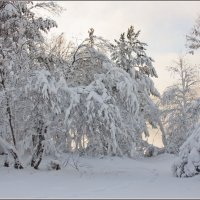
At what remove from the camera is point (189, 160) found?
47.5 ft

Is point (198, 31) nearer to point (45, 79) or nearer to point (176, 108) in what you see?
point (176, 108)

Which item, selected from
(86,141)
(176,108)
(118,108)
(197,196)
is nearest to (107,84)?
(118,108)

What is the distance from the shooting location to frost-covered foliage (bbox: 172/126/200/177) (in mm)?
14250

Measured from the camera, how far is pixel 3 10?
19.8m

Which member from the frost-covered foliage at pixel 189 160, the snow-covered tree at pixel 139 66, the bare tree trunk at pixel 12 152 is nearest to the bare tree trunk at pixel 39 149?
the bare tree trunk at pixel 12 152

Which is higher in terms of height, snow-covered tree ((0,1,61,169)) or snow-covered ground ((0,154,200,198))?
snow-covered tree ((0,1,61,169))

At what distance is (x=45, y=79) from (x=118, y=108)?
3.23 metres

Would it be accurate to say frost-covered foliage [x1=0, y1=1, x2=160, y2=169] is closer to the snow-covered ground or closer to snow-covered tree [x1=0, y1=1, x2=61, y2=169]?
snow-covered tree [x1=0, y1=1, x2=61, y2=169]

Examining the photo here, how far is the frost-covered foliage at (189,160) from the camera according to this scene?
1425cm

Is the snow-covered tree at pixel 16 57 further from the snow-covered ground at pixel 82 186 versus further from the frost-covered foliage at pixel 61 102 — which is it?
the snow-covered ground at pixel 82 186

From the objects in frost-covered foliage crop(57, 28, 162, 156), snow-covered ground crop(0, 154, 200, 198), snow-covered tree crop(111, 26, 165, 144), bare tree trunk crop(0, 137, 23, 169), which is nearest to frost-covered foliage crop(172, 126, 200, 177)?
snow-covered ground crop(0, 154, 200, 198)

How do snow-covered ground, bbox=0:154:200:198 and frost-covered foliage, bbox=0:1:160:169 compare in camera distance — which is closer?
snow-covered ground, bbox=0:154:200:198

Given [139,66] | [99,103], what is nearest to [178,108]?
[139,66]

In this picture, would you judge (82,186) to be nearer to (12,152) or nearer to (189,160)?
(189,160)
